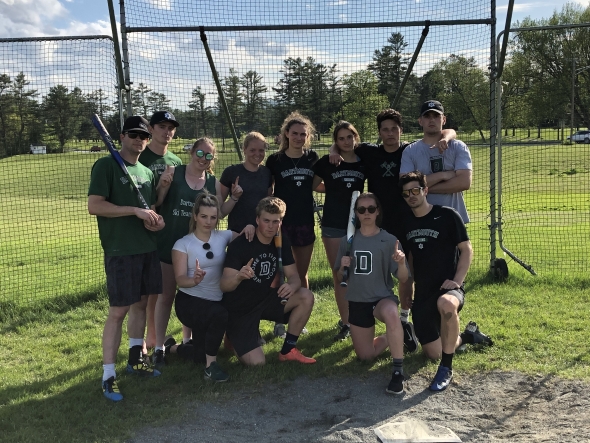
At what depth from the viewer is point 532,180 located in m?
21.3

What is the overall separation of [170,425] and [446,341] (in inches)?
92.9

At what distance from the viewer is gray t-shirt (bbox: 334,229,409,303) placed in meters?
4.83

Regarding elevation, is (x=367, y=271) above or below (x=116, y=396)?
above

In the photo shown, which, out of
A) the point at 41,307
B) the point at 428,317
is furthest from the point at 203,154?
the point at 41,307

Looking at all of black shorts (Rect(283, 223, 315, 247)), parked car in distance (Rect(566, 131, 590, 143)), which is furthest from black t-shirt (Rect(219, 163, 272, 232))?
parked car in distance (Rect(566, 131, 590, 143))

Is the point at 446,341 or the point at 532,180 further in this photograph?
the point at 532,180

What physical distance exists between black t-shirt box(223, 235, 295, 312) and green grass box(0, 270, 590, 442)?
0.62 m

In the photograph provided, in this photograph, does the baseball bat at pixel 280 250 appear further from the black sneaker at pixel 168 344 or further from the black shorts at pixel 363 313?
the black sneaker at pixel 168 344

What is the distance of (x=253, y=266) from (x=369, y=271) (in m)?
1.08

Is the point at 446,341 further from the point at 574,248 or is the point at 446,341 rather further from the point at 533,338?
the point at 574,248

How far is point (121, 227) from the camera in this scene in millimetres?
4406

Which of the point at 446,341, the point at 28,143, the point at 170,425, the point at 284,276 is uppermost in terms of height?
the point at 28,143

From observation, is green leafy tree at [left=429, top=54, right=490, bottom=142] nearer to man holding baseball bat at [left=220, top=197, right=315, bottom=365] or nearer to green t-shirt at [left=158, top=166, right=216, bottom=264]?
man holding baseball bat at [left=220, top=197, right=315, bottom=365]

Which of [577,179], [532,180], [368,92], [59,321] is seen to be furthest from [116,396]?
[577,179]
